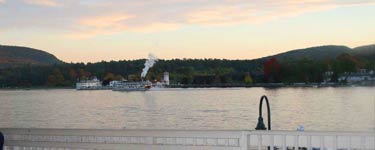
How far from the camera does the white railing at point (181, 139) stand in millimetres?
2738

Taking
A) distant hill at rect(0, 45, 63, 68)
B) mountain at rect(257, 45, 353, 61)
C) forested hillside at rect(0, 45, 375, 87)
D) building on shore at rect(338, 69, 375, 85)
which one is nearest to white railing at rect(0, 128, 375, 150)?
building on shore at rect(338, 69, 375, 85)

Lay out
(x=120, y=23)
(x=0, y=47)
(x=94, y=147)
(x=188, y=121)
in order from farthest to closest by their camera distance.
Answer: (x=188, y=121) < (x=120, y=23) < (x=0, y=47) < (x=94, y=147)

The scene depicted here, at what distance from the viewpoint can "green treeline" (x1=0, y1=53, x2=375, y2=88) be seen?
20.9ft

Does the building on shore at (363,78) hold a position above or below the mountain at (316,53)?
below

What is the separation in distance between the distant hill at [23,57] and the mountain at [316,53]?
15.3 feet

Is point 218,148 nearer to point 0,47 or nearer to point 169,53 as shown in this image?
point 0,47

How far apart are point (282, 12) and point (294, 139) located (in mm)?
5300

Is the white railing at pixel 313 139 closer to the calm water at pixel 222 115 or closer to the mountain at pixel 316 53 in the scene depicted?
the mountain at pixel 316 53

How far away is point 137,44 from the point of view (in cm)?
1330

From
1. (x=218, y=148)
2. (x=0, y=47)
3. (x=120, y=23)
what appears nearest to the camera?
(x=218, y=148)

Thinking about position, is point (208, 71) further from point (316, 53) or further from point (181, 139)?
point (181, 139)

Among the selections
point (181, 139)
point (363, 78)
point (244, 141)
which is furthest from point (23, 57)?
point (244, 141)

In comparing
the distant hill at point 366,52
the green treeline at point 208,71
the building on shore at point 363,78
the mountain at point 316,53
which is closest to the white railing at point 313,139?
the building on shore at point 363,78

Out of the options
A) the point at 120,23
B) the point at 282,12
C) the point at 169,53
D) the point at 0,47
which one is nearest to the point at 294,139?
the point at 282,12
